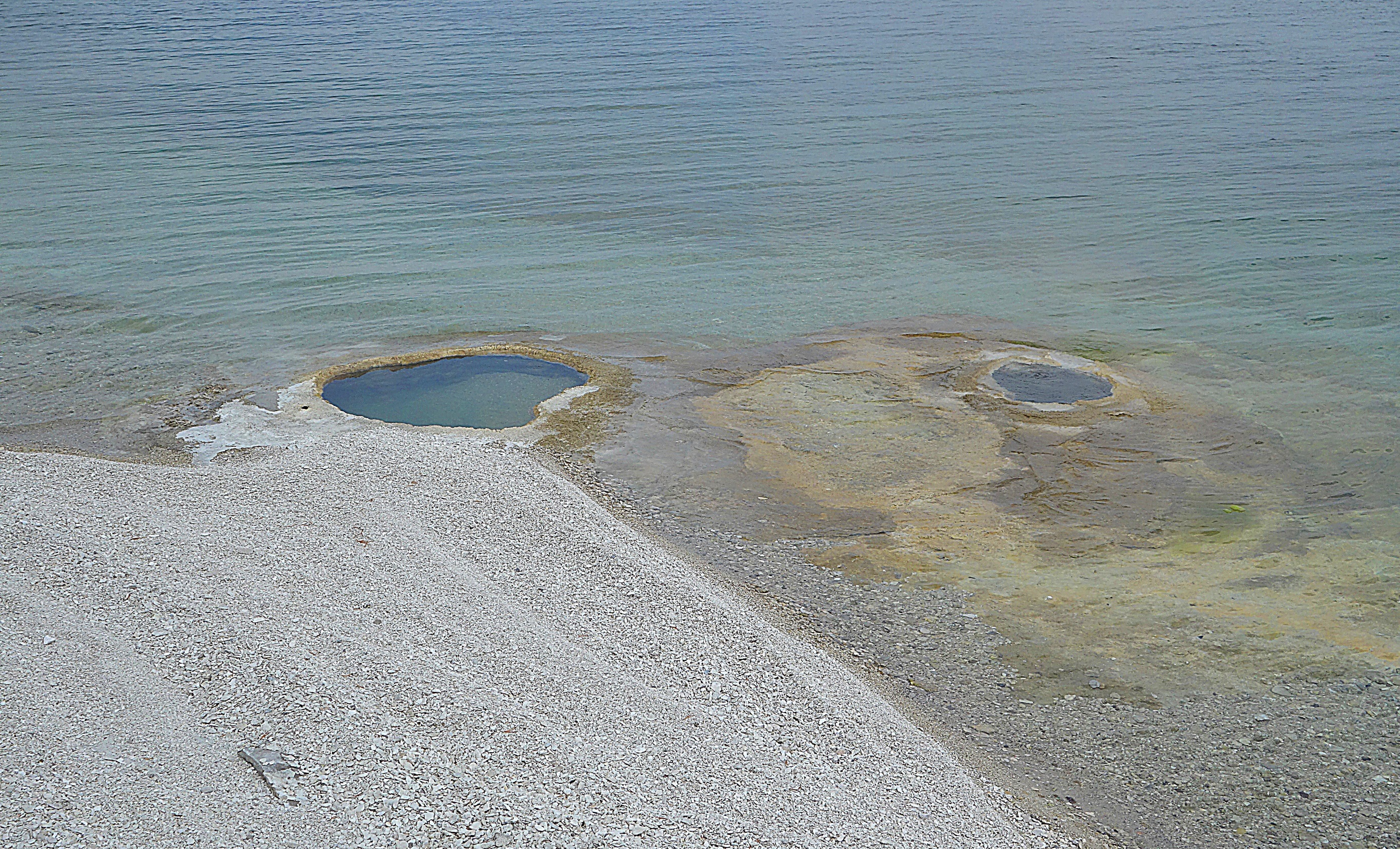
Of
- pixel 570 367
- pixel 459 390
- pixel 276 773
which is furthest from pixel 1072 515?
pixel 276 773

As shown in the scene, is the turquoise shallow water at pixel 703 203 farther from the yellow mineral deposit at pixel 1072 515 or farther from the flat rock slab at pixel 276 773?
the flat rock slab at pixel 276 773

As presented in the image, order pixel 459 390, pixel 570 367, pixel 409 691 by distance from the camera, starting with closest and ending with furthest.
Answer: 1. pixel 409 691
2. pixel 459 390
3. pixel 570 367

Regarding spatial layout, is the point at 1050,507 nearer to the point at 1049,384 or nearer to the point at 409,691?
the point at 1049,384

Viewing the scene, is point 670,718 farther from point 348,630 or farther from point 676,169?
point 676,169

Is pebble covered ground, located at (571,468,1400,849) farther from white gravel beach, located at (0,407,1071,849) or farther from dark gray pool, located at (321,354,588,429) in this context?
dark gray pool, located at (321,354,588,429)

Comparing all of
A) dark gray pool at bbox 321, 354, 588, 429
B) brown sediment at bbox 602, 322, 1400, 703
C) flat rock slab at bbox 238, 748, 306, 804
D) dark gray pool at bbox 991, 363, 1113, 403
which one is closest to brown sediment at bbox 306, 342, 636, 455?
dark gray pool at bbox 321, 354, 588, 429

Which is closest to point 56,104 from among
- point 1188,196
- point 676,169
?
point 676,169
